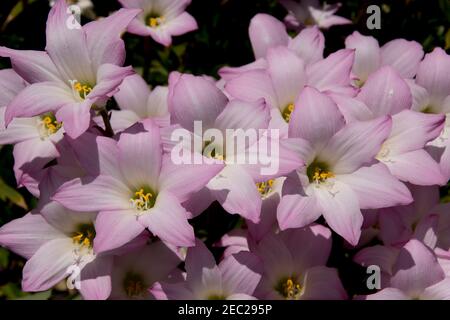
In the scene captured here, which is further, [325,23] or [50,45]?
[325,23]

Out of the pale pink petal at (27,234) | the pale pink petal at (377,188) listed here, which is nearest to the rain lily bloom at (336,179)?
the pale pink petal at (377,188)

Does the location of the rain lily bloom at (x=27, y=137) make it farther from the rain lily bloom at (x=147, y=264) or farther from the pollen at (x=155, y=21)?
the pollen at (x=155, y=21)

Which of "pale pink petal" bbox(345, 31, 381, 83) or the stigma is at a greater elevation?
"pale pink petal" bbox(345, 31, 381, 83)

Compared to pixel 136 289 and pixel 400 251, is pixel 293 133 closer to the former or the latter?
pixel 400 251

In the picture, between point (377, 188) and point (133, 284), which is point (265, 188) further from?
point (133, 284)

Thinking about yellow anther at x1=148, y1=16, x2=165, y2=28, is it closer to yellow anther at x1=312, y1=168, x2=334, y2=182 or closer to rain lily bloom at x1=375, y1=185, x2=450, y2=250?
yellow anther at x1=312, y1=168, x2=334, y2=182

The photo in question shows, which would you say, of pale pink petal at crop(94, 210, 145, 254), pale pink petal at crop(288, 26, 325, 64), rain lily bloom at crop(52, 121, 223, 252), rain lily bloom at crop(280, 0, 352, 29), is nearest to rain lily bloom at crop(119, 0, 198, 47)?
pale pink petal at crop(288, 26, 325, 64)

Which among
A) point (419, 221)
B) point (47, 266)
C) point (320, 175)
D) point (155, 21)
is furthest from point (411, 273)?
point (155, 21)

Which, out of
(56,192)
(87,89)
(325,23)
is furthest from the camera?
(325,23)

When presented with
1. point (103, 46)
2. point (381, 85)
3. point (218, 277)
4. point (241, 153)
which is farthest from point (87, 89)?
point (381, 85)
